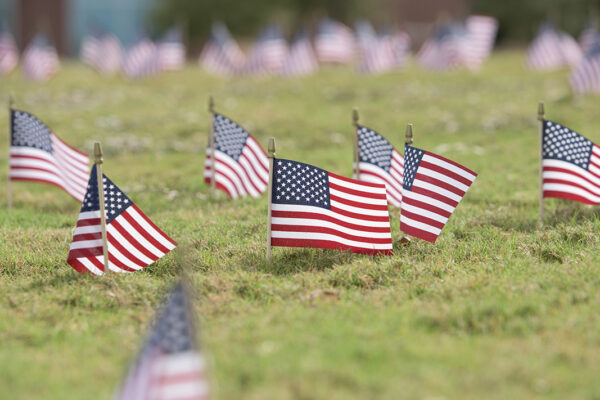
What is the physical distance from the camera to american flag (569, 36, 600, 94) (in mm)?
18219

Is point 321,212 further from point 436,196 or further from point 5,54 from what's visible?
point 5,54

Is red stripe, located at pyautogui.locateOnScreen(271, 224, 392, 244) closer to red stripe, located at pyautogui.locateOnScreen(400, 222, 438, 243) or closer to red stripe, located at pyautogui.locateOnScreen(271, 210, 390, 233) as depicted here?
red stripe, located at pyautogui.locateOnScreen(271, 210, 390, 233)

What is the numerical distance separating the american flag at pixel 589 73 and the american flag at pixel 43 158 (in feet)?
42.5

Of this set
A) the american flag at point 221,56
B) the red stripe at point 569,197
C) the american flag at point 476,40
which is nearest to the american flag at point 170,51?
the american flag at point 221,56

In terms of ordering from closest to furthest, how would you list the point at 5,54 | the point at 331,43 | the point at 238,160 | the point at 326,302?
the point at 326,302 → the point at 238,160 → the point at 5,54 → the point at 331,43

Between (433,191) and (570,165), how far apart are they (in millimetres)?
1866

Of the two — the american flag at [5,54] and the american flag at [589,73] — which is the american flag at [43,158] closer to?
the american flag at [589,73]

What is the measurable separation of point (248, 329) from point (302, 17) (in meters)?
46.7

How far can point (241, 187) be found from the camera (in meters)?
10.0

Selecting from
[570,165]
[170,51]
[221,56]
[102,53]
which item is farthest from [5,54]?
[570,165]

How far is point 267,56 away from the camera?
83.1ft

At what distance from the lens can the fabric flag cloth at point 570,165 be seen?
8.52 metres

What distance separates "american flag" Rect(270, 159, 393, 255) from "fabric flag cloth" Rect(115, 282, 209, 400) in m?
3.14

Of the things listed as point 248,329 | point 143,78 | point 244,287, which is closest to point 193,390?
point 248,329
